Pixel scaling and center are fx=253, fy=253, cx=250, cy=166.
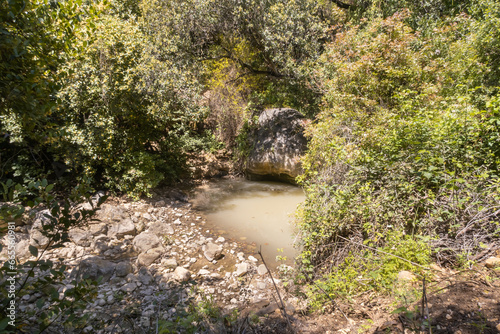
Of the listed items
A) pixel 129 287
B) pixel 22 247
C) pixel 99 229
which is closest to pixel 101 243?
pixel 99 229

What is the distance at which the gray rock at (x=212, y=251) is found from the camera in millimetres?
5070

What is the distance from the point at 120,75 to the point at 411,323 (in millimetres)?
7322

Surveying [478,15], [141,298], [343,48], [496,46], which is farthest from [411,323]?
[478,15]

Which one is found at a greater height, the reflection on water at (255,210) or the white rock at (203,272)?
the reflection on water at (255,210)

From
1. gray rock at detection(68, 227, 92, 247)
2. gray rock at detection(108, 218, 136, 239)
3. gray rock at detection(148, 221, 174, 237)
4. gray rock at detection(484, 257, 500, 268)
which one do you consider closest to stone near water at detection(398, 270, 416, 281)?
gray rock at detection(484, 257, 500, 268)

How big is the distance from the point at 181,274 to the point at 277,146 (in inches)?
235

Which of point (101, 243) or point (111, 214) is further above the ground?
point (111, 214)

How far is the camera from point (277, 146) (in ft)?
30.4

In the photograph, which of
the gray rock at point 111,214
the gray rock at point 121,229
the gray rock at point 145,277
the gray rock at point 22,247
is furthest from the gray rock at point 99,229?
the gray rock at point 145,277

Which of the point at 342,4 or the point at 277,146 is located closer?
the point at 277,146

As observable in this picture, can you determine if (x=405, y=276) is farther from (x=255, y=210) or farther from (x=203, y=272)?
(x=255, y=210)

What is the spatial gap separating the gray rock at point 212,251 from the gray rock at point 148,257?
0.90m

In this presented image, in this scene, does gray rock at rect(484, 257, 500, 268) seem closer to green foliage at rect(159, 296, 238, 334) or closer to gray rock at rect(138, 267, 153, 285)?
green foliage at rect(159, 296, 238, 334)

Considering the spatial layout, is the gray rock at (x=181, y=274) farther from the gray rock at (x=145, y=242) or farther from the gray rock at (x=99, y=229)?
the gray rock at (x=99, y=229)
